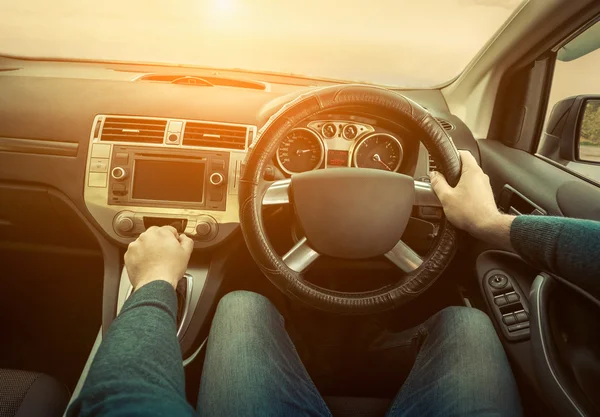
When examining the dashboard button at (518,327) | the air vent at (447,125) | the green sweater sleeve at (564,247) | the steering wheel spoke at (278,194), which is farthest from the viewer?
the air vent at (447,125)

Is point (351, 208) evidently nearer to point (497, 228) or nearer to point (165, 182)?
point (497, 228)

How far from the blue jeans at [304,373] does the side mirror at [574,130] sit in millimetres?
812

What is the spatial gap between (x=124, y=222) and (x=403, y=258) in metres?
0.91

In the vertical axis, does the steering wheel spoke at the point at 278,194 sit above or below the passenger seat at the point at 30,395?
above

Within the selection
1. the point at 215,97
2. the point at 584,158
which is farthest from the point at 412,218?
the point at 215,97

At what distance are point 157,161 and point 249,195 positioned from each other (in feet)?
1.65

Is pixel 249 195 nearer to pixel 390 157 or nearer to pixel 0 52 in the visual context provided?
pixel 390 157

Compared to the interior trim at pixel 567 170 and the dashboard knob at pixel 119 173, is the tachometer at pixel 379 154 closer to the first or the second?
the interior trim at pixel 567 170

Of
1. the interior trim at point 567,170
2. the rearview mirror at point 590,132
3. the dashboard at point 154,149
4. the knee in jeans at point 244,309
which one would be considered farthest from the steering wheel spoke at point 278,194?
the rearview mirror at point 590,132

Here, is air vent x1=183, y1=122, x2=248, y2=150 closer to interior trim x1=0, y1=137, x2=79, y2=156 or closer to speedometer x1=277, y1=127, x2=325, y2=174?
speedometer x1=277, y1=127, x2=325, y2=174

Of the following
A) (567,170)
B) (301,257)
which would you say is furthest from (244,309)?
(567,170)

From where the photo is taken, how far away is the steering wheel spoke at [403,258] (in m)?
1.41

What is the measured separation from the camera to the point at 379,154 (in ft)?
5.29

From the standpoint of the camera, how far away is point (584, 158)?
1.79 metres
